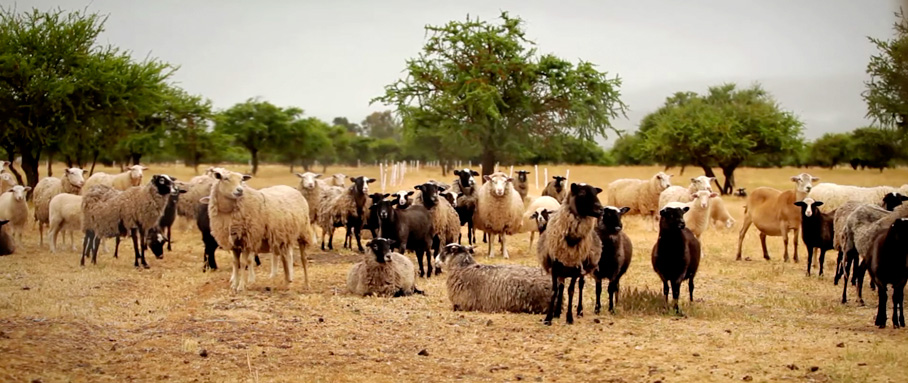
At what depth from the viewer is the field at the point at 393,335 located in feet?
21.1

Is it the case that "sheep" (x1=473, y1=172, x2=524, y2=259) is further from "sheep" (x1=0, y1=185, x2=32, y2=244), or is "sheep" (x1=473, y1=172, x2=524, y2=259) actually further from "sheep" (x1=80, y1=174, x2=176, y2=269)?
"sheep" (x1=0, y1=185, x2=32, y2=244)

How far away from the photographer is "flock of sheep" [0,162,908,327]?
8766mm

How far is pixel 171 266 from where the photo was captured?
43.6ft

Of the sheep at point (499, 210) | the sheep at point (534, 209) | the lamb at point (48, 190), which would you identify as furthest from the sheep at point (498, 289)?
the lamb at point (48, 190)

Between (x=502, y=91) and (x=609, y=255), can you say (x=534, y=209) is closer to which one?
(x=609, y=255)

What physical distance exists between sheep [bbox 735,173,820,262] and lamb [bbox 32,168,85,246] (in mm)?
12813

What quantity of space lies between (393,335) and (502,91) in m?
26.1

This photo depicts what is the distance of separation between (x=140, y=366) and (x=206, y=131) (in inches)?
1175

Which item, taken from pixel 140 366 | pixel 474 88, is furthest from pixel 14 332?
pixel 474 88

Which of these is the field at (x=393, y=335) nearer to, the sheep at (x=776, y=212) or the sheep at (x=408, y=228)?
the sheep at (x=408, y=228)

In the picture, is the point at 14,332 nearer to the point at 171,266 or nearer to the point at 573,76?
the point at 171,266

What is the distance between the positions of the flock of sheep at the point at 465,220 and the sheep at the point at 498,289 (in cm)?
1

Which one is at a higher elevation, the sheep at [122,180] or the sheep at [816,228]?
the sheep at [122,180]

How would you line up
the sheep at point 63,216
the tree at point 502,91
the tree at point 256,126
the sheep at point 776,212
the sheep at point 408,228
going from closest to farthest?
1. the sheep at point 408,228
2. the sheep at point 63,216
3. the sheep at point 776,212
4. the tree at point 502,91
5. the tree at point 256,126
